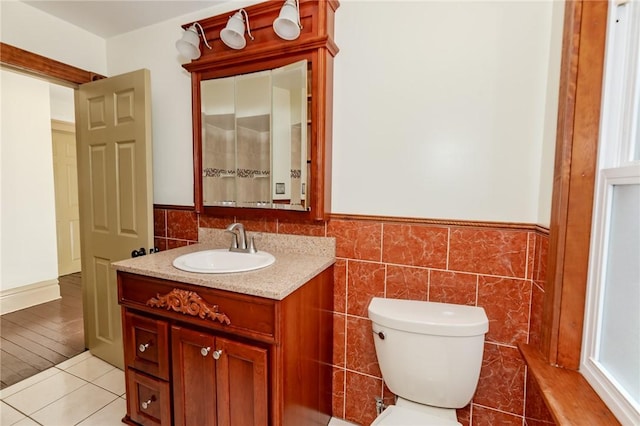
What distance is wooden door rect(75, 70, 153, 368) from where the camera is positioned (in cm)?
182

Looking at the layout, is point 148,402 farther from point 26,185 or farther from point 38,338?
point 26,185

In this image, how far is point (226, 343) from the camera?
3.82 feet

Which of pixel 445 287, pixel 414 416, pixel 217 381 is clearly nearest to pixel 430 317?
pixel 445 287

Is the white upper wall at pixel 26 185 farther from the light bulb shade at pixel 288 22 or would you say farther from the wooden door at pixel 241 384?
the wooden door at pixel 241 384

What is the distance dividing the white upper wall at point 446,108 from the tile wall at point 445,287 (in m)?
0.10

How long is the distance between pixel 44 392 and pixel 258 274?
66.2 inches

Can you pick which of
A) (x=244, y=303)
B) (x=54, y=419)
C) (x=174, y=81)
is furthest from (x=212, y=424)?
(x=174, y=81)

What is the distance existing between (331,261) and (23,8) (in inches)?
91.8

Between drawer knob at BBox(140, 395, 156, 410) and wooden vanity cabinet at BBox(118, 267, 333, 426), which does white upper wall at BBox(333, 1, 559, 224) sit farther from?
drawer knob at BBox(140, 395, 156, 410)

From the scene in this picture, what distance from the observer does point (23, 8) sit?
1.75m

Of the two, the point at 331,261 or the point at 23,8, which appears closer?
the point at 331,261

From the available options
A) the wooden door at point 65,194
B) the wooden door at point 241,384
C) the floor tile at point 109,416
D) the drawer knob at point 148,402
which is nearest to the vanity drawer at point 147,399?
the drawer knob at point 148,402

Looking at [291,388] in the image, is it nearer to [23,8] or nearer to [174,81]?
[174,81]

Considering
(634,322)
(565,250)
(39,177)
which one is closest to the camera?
(634,322)
